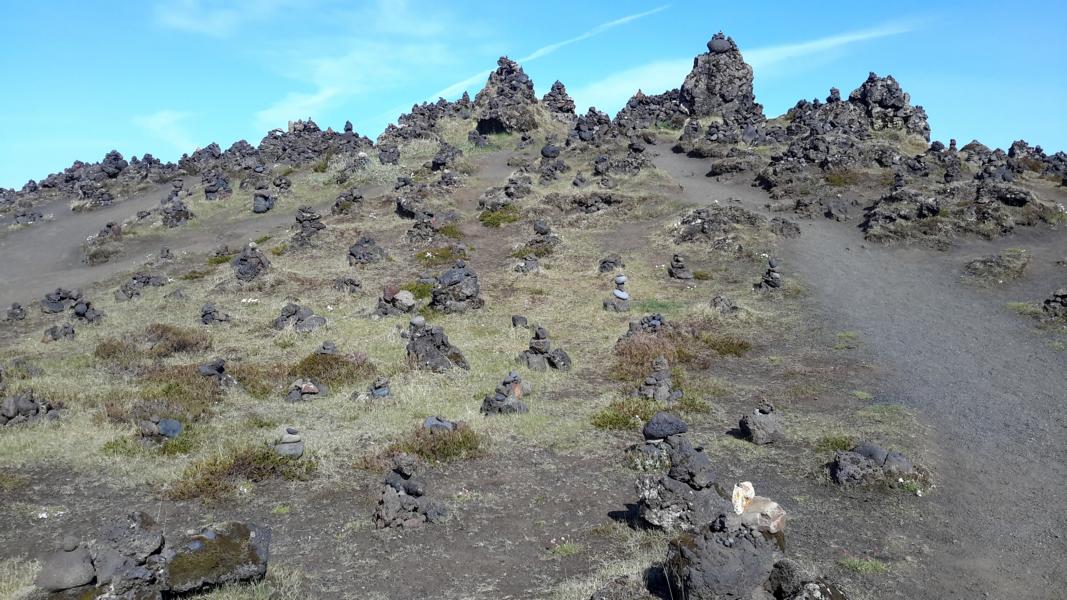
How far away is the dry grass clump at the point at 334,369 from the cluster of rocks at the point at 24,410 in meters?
6.33

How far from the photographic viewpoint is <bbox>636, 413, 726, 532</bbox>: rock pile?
11.9m

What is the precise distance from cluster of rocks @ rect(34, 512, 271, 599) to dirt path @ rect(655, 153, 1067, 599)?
10.7 m

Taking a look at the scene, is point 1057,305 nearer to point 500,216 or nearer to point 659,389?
point 659,389

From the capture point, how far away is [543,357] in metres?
22.2

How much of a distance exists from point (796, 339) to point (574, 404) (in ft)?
33.2

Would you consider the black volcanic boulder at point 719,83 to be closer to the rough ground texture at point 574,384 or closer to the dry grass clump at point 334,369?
the rough ground texture at point 574,384

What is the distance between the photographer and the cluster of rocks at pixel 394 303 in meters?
28.8

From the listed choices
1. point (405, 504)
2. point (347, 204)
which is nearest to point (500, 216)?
→ point (347, 204)

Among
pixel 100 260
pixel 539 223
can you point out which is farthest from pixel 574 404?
pixel 100 260

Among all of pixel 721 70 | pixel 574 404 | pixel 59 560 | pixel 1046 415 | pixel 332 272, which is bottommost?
pixel 1046 415

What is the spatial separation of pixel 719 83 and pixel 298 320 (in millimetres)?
68268

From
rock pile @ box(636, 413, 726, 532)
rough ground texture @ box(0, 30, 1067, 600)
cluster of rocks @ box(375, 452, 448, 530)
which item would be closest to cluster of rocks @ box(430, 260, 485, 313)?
rough ground texture @ box(0, 30, 1067, 600)

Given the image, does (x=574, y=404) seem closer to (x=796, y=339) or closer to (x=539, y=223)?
(x=796, y=339)

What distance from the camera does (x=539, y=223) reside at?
45219 mm
